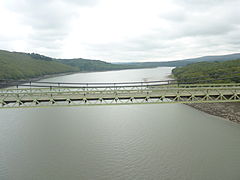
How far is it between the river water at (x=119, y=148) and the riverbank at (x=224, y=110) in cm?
210

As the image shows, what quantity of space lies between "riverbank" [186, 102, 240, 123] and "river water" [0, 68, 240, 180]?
2096 millimetres

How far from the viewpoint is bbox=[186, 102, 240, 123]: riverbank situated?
28528 mm

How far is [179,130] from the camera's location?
77.9 ft

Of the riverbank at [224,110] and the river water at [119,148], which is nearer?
the river water at [119,148]

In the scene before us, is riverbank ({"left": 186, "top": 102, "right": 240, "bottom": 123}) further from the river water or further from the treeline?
the treeline

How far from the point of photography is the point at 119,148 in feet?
62.3

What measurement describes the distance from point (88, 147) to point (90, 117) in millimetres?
11580

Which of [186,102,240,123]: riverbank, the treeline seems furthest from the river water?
the treeline

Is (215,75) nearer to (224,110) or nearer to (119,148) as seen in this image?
(224,110)

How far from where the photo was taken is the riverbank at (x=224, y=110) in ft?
93.6

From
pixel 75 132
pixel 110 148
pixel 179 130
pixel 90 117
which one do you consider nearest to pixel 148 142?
pixel 110 148

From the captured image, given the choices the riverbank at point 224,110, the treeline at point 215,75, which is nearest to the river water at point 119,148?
Answer: the riverbank at point 224,110

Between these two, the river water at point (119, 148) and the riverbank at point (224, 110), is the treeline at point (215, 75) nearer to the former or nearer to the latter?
the riverbank at point (224, 110)

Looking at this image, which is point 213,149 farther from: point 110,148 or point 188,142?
point 110,148
